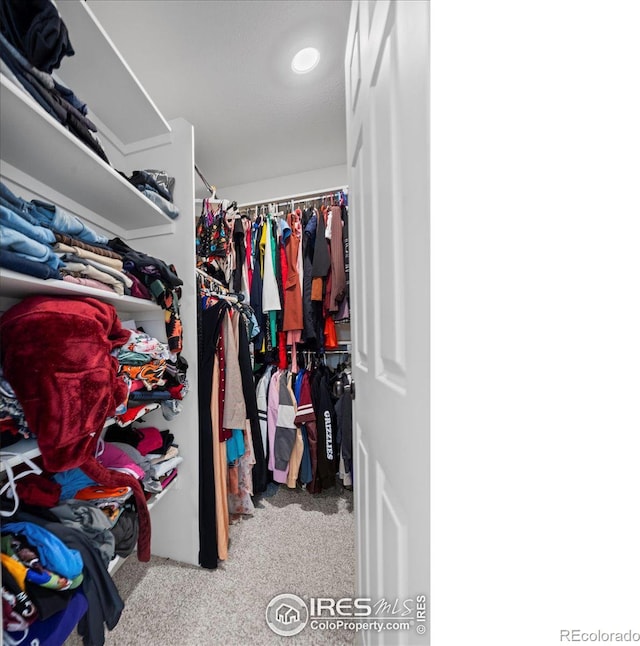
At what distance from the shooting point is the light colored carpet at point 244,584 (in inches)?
37.5

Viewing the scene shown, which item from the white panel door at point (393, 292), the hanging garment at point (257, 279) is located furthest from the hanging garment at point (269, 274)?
the white panel door at point (393, 292)

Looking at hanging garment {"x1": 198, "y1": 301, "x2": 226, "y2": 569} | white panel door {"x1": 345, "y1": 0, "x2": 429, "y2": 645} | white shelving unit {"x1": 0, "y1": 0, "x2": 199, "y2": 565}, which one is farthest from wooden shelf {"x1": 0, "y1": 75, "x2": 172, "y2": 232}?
white panel door {"x1": 345, "y1": 0, "x2": 429, "y2": 645}

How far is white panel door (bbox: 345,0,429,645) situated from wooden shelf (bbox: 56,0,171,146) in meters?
0.79

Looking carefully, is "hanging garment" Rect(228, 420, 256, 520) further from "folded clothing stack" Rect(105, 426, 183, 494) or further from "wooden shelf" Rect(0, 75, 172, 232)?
"wooden shelf" Rect(0, 75, 172, 232)

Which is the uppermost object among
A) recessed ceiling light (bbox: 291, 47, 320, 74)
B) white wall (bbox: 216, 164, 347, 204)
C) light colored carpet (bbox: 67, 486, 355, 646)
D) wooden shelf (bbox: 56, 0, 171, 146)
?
recessed ceiling light (bbox: 291, 47, 320, 74)

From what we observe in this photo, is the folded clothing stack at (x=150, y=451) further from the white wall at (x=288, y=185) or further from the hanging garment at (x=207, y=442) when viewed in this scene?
the white wall at (x=288, y=185)

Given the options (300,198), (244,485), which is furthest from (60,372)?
(300,198)

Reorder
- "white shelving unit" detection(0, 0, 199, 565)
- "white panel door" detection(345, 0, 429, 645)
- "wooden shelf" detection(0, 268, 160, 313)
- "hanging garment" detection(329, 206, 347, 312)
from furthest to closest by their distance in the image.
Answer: "hanging garment" detection(329, 206, 347, 312)
"white shelving unit" detection(0, 0, 199, 565)
"wooden shelf" detection(0, 268, 160, 313)
"white panel door" detection(345, 0, 429, 645)

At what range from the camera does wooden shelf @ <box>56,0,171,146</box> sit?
799mm

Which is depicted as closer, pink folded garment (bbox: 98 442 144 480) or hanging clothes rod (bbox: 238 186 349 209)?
pink folded garment (bbox: 98 442 144 480)

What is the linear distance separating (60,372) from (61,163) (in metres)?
0.65

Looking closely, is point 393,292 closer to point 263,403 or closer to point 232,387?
point 232,387

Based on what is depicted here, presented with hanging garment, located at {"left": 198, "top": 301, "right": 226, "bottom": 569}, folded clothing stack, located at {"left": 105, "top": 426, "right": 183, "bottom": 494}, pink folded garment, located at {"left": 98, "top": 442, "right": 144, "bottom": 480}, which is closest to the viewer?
pink folded garment, located at {"left": 98, "top": 442, "right": 144, "bottom": 480}
